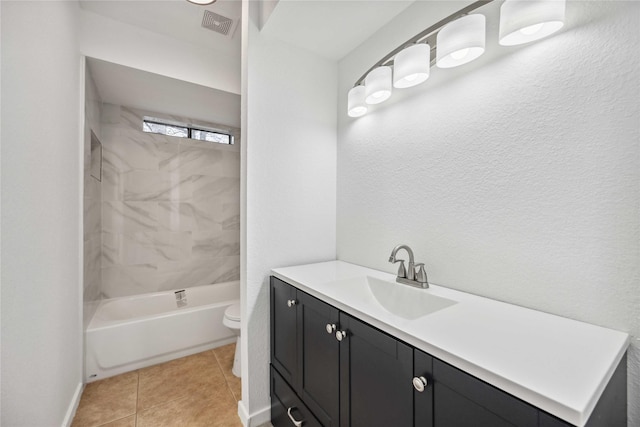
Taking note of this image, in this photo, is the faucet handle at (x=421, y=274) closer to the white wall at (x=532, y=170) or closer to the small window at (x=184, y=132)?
the white wall at (x=532, y=170)

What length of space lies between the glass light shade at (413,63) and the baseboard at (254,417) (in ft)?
6.63

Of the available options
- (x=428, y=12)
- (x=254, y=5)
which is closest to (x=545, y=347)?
(x=428, y=12)

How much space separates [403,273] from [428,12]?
1.33m

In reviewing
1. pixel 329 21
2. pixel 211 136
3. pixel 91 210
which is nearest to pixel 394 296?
pixel 329 21

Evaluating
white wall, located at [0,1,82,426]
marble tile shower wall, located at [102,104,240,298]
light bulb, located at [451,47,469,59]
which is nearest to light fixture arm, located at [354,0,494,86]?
light bulb, located at [451,47,469,59]

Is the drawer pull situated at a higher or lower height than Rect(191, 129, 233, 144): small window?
lower

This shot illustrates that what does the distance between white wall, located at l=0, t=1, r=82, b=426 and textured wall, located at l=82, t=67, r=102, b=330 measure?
1.21ft

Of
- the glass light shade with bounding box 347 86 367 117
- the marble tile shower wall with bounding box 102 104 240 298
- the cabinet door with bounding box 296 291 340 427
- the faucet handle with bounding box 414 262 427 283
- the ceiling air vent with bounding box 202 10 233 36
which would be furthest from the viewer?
the marble tile shower wall with bounding box 102 104 240 298

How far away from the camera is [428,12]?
4.37ft

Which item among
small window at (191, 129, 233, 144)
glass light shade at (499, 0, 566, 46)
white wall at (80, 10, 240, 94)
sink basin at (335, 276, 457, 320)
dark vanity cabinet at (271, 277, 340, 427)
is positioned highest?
white wall at (80, 10, 240, 94)

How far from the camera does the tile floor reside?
1646mm

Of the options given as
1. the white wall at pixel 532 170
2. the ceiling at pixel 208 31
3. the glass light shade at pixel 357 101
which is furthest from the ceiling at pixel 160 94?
the white wall at pixel 532 170

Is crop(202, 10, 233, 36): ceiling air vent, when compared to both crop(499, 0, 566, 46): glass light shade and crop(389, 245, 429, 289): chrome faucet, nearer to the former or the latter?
crop(499, 0, 566, 46): glass light shade

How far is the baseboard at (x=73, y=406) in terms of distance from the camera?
5.04 feet
